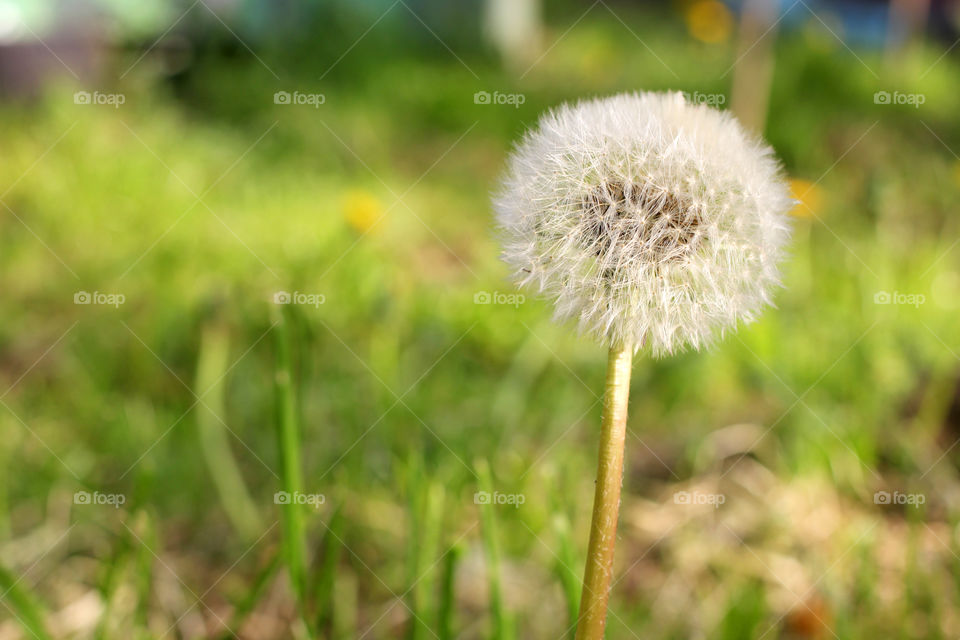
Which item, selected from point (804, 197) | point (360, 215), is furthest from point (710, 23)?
point (360, 215)

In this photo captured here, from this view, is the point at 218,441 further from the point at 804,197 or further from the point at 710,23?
the point at 710,23

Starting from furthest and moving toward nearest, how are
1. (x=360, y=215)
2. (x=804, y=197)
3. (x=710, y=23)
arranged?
(x=710, y=23) < (x=804, y=197) < (x=360, y=215)

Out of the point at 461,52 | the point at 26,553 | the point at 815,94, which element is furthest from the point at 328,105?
the point at 26,553

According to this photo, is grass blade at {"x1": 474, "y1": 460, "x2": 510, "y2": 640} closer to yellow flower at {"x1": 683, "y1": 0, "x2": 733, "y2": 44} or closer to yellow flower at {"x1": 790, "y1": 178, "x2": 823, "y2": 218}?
yellow flower at {"x1": 790, "y1": 178, "x2": 823, "y2": 218}

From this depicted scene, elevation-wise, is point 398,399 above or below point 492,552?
above

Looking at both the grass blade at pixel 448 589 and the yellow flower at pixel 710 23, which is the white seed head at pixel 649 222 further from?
the yellow flower at pixel 710 23

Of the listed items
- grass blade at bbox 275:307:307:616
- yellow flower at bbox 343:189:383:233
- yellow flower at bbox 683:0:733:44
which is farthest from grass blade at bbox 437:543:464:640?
yellow flower at bbox 683:0:733:44

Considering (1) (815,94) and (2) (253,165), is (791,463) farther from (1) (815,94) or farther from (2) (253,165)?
(1) (815,94)
